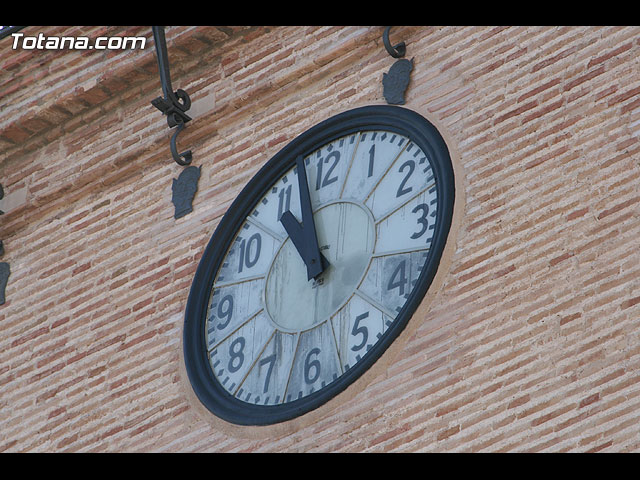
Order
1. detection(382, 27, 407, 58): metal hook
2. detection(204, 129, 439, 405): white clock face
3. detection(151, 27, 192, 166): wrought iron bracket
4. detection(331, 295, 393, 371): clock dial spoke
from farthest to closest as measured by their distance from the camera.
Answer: detection(151, 27, 192, 166): wrought iron bracket
detection(382, 27, 407, 58): metal hook
detection(204, 129, 439, 405): white clock face
detection(331, 295, 393, 371): clock dial spoke

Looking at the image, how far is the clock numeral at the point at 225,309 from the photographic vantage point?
8422mm

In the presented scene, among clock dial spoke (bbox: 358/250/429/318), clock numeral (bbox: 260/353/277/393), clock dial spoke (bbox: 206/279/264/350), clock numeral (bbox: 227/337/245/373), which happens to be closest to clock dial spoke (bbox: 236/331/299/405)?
clock numeral (bbox: 260/353/277/393)

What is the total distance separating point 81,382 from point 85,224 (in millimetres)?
1023

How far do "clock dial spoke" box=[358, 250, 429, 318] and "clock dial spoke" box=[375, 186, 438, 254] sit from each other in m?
0.05

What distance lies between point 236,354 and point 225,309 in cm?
30

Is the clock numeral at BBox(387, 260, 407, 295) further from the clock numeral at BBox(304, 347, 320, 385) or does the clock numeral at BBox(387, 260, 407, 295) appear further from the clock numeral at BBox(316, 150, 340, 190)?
the clock numeral at BBox(316, 150, 340, 190)

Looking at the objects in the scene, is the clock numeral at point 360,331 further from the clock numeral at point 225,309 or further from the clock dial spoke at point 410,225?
the clock numeral at point 225,309

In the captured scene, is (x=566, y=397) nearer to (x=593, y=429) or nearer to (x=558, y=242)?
(x=593, y=429)

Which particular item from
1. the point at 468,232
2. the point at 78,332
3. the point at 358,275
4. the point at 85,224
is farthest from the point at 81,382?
the point at 468,232

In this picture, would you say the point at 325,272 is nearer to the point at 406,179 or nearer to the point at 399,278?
the point at 399,278

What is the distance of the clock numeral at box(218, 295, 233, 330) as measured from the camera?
27.6ft

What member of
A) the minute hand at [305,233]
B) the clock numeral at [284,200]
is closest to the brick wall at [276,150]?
the clock numeral at [284,200]

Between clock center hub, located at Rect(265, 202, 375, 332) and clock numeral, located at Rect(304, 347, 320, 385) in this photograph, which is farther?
clock center hub, located at Rect(265, 202, 375, 332)

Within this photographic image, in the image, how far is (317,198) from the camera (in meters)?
8.50
